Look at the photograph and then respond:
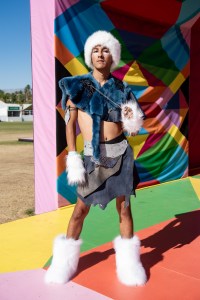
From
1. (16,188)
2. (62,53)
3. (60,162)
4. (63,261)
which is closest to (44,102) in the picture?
(62,53)

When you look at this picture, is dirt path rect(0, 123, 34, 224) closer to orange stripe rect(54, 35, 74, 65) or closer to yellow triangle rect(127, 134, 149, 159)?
yellow triangle rect(127, 134, 149, 159)

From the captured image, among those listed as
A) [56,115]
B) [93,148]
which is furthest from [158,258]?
[56,115]

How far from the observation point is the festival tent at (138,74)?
159 inches

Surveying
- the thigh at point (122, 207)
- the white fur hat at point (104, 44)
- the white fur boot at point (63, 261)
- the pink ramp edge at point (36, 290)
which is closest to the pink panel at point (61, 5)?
the white fur hat at point (104, 44)

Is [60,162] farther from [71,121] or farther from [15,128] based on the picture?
[15,128]

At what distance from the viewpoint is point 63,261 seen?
7.93 ft

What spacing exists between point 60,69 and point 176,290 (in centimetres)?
268

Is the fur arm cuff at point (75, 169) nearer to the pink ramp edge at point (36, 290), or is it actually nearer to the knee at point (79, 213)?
the knee at point (79, 213)

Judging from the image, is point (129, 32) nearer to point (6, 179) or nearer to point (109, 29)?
point (109, 29)

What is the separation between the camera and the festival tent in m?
4.04

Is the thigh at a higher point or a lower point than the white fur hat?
lower

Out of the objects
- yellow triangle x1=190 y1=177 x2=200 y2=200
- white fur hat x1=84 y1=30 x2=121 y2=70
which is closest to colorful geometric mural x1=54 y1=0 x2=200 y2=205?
yellow triangle x1=190 y1=177 x2=200 y2=200

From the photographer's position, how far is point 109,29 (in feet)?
15.2

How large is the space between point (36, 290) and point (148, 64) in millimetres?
3871
